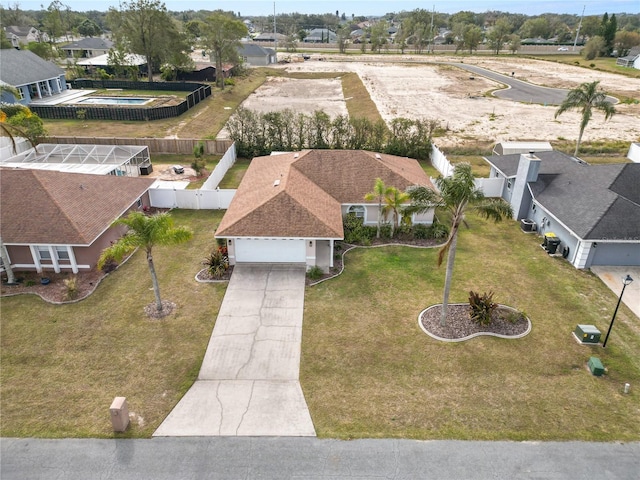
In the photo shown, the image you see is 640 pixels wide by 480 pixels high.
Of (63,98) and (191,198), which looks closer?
(191,198)

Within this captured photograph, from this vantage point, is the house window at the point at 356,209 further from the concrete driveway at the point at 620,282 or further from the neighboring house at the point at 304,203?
the concrete driveway at the point at 620,282

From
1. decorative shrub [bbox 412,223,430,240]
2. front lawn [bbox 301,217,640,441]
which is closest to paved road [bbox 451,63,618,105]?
decorative shrub [bbox 412,223,430,240]

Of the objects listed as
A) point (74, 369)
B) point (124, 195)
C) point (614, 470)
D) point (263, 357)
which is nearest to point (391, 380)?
point (263, 357)

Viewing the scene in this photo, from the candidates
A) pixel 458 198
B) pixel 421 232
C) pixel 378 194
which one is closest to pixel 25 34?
pixel 378 194

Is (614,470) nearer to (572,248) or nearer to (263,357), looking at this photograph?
→ (263,357)

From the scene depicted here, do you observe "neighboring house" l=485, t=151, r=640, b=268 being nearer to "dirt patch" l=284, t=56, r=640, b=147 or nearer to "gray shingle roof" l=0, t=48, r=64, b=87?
"dirt patch" l=284, t=56, r=640, b=147

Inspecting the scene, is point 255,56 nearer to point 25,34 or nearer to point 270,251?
point 25,34
